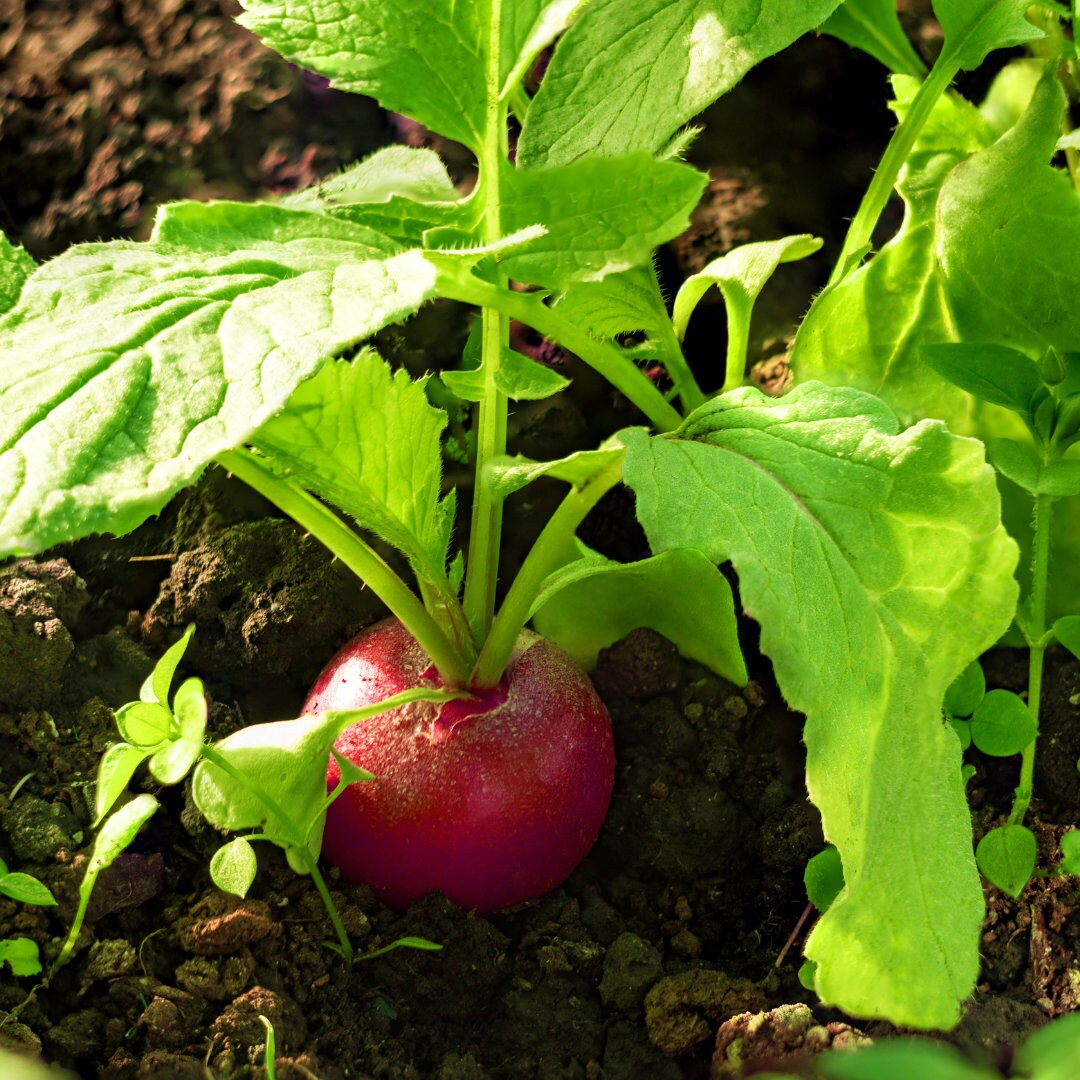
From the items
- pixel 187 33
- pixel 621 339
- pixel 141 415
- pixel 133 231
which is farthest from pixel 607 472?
pixel 187 33

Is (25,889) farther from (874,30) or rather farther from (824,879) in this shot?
(874,30)

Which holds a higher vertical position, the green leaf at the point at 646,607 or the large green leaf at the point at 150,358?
the large green leaf at the point at 150,358

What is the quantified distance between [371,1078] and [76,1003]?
282 millimetres

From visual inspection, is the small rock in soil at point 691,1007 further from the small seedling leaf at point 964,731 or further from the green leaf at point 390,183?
the green leaf at point 390,183

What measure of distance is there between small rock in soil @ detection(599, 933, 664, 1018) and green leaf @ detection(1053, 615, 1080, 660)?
20.5 inches

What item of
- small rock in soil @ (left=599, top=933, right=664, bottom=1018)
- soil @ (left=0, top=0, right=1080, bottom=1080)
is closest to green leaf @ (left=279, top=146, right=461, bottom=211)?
soil @ (left=0, top=0, right=1080, bottom=1080)

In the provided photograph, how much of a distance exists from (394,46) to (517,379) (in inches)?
13.2

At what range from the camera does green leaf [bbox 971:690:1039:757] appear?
3.98 feet

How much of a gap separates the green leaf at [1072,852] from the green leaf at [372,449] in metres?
0.64

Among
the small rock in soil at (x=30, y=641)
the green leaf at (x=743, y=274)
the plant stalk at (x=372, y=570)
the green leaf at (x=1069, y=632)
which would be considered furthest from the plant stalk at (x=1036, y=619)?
the small rock in soil at (x=30, y=641)

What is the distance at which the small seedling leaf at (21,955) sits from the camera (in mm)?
1072

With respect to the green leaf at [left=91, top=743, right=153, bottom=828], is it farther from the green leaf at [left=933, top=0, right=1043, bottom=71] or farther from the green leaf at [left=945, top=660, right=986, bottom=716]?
the green leaf at [left=933, top=0, right=1043, bottom=71]

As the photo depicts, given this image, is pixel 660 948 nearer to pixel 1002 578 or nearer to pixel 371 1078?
pixel 371 1078

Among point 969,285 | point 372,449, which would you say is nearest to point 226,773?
point 372,449
